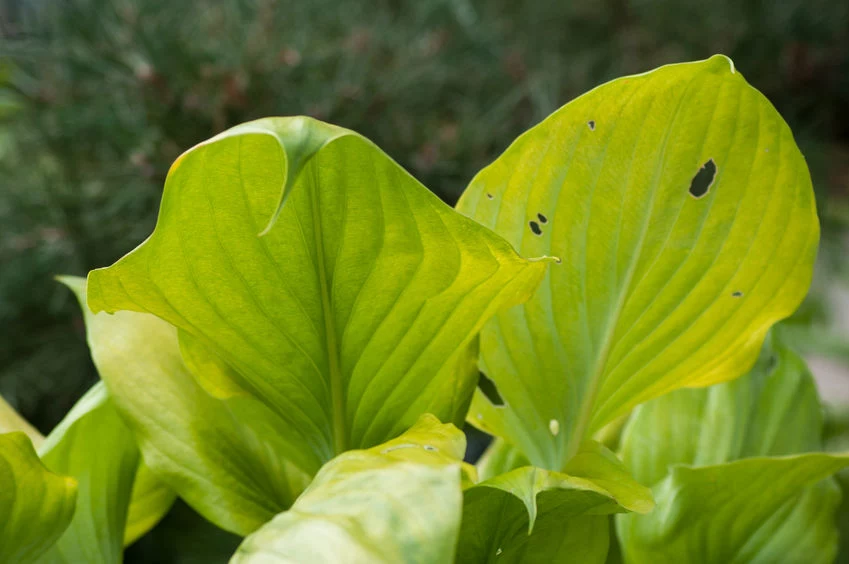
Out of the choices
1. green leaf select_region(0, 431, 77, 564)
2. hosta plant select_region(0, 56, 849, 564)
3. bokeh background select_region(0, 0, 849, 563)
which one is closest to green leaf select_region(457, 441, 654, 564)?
hosta plant select_region(0, 56, 849, 564)

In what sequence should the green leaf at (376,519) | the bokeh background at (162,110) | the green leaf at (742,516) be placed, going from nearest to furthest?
the green leaf at (376,519), the green leaf at (742,516), the bokeh background at (162,110)

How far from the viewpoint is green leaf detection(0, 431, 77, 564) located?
0.20m

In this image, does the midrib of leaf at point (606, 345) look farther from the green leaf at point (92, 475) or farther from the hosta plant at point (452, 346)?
the green leaf at point (92, 475)

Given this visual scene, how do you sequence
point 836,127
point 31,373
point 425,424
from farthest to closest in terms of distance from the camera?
point 836,127 → point 31,373 → point 425,424

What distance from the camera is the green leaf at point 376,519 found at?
0.13 metres

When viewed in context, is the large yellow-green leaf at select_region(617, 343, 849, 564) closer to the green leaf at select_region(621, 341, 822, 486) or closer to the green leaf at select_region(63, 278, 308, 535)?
the green leaf at select_region(621, 341, 822, 486)

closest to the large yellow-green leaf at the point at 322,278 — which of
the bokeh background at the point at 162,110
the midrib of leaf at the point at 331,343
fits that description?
the midrib of leaf at the point at 331,343

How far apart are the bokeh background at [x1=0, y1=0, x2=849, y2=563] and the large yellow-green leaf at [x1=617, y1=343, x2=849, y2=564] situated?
0.46 ft

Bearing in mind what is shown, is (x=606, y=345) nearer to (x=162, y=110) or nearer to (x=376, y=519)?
(x=376, y=519)

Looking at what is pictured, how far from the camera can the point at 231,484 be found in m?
0.24

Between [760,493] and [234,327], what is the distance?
6.5 inches

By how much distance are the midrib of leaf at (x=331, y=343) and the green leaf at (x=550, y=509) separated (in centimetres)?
4

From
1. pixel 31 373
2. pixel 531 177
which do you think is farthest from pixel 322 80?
pixel 531 177

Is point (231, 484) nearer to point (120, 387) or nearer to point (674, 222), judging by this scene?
point (120, 387)
